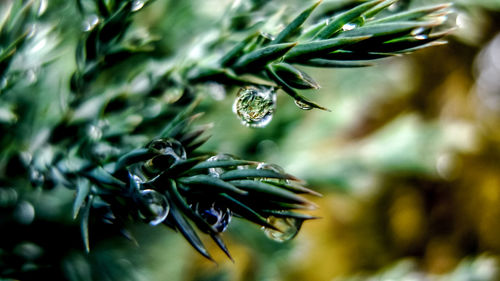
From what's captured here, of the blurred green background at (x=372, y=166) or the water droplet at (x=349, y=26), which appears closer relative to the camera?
the water droplet at (x=349, y=26)

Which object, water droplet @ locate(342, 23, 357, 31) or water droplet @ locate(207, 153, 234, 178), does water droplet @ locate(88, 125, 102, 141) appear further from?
water droplet @ locate(342, 23, 357, 31)

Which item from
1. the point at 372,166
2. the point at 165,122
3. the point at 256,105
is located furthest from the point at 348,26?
the point at 372,166

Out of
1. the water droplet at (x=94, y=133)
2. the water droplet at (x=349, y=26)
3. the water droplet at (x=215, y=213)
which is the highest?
the water droplet at (x=349, y=26)

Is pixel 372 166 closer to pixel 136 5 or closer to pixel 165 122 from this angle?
pixel 165 122

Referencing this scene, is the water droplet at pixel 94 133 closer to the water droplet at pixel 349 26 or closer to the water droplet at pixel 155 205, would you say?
the water droplet at pixel 155 205

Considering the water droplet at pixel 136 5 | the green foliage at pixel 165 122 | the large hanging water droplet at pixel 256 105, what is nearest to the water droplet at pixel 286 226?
the green foliage at pixel 165 122

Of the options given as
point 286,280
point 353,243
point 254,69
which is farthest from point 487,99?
point 254,69

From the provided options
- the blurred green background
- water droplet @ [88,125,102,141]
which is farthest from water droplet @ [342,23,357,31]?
water droplet @ [88,125,102,141]
